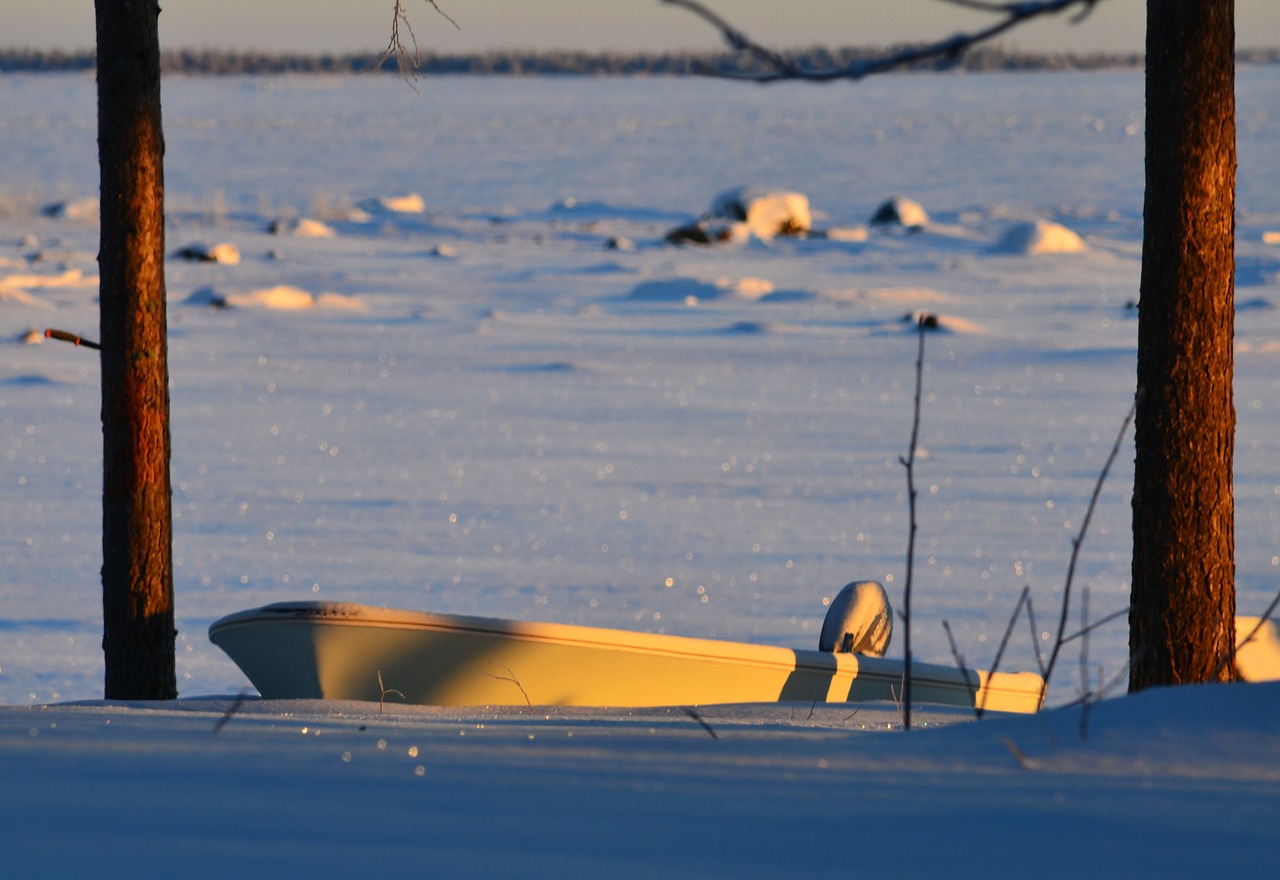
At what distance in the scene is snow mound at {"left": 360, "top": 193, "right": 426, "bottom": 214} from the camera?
4856 cm

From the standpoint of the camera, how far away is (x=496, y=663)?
→ 6.60 metres

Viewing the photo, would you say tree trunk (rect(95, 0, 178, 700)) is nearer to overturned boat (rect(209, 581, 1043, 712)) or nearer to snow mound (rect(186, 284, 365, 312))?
overturned boat (rect(209, 581, 1043, 712))

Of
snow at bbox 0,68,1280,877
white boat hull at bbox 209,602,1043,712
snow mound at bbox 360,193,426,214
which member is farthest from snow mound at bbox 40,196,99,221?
white boat hull at bbox 209,602,1043,712

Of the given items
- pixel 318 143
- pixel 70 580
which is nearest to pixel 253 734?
pixel 70 580

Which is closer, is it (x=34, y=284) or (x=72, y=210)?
(x=34, y=284)

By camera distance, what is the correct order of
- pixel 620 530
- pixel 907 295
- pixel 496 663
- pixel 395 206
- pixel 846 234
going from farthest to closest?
pixel 395 206 → pixel 846 234 → pixel 907 295 → pixel 620 530 → pixel 496 663

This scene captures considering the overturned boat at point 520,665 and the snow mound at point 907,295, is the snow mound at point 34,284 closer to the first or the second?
the snow mound at point 907,295

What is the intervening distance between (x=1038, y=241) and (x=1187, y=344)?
29.9 m

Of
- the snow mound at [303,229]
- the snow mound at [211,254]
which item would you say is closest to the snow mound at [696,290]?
the snow mound at [211,254]

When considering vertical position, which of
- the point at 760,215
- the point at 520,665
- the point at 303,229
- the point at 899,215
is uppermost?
the point at 899,215

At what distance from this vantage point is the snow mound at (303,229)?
132ft

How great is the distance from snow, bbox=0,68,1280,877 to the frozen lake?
56mm

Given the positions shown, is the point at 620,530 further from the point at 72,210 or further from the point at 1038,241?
the point at 72,210

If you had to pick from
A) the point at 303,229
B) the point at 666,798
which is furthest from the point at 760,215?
the point at 666,798
